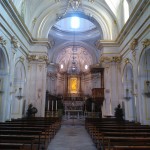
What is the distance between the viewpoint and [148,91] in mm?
8727

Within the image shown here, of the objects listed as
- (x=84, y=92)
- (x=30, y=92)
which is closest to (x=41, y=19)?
(x=30, y=92)

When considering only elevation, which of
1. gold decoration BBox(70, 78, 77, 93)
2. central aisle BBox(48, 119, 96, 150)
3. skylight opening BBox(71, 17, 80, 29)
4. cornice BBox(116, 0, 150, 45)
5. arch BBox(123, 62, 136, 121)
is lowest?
central aisle BBox(48, 119, 96, 150)

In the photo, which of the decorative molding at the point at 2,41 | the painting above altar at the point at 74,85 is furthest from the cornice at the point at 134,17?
the painting above altar at the point at 74,85

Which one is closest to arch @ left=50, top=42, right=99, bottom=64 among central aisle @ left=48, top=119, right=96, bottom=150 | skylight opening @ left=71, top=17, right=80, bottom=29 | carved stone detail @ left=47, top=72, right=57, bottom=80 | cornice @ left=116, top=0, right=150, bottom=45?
carved stone detail @ left=47, top=72, right=57, bottom=80

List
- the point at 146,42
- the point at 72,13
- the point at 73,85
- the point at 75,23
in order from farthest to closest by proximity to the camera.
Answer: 1. the point at 73,85
2. the point at 75,23
3. the point at 72,13
4. the point at 146,42

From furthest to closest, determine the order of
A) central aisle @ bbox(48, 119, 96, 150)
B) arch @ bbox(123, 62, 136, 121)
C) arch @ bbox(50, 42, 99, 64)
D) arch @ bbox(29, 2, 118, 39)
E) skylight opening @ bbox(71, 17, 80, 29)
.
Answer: skylight opening @ bbox(71, 17, 80, 29)
arch @ bbox(50, 42, 99, 64)
arch @ bbox(29, 2, 118, 39)
arch @ bbox(123, 62, 136, 121)
central aisle @ bbox(48, 119, 96, 150)

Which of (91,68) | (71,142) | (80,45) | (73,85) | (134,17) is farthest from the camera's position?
(73,85)

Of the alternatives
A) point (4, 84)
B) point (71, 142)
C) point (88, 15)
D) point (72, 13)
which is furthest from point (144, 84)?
point (72, 13)

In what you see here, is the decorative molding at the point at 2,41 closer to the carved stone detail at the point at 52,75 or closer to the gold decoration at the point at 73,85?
the carved stone detail at the point at 52,75

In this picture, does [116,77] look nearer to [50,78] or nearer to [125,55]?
[125,55]

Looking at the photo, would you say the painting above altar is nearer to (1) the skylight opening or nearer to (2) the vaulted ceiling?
(1) the skylight opening

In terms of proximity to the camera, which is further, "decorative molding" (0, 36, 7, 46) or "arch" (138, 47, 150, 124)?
"arch" (138, 47, 150, 124)

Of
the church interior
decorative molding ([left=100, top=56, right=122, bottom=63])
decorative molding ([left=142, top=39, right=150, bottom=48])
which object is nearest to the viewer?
decorative molding ([left=142, top=39, right=150, bottom=48])

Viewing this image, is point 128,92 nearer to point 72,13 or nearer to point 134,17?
point 134,17
